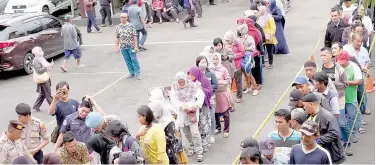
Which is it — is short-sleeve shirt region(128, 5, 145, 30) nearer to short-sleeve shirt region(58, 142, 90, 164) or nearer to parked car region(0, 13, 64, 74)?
parked car region(0, 13, 64, 74)

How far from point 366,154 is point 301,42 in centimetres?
838

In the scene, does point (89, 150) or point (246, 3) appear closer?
point (89, 150)

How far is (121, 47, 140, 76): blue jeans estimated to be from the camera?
15.4 metres

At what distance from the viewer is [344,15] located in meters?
15.3

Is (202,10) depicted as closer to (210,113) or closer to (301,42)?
(301,42)

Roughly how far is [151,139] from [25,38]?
992 centimetres

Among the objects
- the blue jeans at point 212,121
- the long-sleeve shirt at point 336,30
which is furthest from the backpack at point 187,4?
the blue jeans at point 212,121

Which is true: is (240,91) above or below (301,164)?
below

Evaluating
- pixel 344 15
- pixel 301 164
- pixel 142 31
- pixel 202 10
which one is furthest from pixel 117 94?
pixel 202 10

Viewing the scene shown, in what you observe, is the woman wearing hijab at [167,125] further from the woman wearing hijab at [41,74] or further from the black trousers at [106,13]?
the black trousers at [106,13]

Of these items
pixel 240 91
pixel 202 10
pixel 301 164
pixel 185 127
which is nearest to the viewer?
pixel 301 164

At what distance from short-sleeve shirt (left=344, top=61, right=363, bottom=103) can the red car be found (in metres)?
9.32

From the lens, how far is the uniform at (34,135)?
859 cm

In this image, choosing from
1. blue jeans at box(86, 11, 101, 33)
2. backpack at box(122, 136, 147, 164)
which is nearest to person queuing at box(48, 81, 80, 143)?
backpack at box(122, 136, 147, 164)
